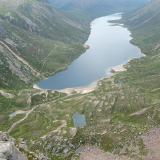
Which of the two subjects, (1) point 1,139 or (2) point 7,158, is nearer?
(2) point 7,158

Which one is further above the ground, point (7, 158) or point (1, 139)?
point (1, 139)

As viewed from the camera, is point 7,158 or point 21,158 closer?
point 7,158

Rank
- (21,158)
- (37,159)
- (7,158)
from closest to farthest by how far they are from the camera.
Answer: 1. (7,158)
2. (21,158)
3. (37,159)

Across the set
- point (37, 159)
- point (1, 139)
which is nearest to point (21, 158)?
point (1, 139)

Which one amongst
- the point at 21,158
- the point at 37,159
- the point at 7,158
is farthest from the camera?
the point at 37,159

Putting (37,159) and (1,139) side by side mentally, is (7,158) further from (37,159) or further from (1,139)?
(37,159)

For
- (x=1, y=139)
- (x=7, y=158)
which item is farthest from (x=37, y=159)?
(x=7, y=158)

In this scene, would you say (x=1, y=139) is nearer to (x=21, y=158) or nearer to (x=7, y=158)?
(x=21, y=158)
